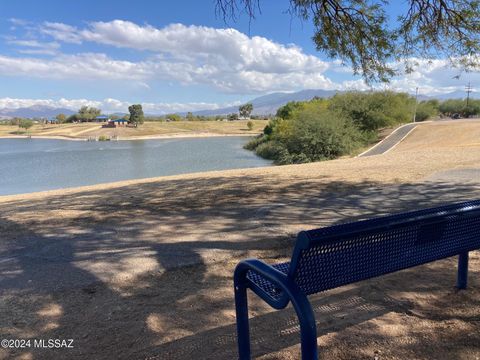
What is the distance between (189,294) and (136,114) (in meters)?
142

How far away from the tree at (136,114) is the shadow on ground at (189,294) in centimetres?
13514

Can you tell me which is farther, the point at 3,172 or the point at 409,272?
the point at 3,172

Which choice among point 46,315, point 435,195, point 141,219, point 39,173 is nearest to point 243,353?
point 46,315

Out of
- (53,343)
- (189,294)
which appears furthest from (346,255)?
(53,343)

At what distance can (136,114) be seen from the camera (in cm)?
13975

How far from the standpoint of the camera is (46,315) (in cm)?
334

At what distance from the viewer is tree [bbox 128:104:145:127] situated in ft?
453

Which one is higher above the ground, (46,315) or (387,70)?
(387,70)

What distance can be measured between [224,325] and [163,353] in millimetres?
523

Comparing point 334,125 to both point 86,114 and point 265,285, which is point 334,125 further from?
point 86,114

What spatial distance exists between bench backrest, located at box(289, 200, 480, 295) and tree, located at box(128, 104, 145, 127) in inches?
5454

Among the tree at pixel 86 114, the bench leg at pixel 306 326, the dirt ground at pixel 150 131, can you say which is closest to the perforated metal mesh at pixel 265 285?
the bench leg at pixel 306 326

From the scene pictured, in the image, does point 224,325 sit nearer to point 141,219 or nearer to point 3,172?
point 141,219

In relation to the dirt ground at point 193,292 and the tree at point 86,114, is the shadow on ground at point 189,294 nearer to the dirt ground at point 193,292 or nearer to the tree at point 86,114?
the dirt ground at point 193,292
